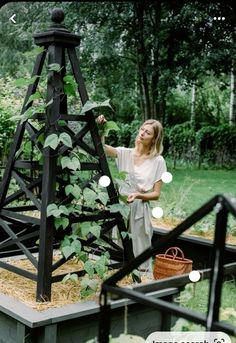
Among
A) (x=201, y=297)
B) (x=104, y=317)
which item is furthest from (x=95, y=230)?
(x=104, y=317)

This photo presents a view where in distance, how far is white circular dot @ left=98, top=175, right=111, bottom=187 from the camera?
10.4 ft

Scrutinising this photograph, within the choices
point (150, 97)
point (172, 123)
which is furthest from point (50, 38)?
point (172, 123)

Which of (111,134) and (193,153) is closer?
(193,153)

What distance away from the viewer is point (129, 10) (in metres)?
14.1

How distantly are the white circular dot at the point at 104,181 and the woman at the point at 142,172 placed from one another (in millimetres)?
331

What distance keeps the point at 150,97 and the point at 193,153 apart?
235cm

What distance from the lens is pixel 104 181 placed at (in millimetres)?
3230

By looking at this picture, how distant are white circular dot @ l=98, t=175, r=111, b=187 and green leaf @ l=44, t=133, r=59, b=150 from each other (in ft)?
1.19

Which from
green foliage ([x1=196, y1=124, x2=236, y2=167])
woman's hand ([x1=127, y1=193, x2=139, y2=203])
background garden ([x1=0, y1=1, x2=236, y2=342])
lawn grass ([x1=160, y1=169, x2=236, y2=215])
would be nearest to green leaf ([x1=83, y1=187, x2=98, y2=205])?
woman's hand ([x1=127, y1=193, x2=139, y2=203])

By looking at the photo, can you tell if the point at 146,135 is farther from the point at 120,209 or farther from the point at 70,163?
the point at 70,163

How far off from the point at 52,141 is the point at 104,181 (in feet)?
1.43

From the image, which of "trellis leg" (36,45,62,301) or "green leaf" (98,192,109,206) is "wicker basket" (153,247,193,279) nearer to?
"green leaf" (98,192,109,206)

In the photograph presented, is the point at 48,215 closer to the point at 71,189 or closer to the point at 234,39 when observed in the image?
the point at 71,189

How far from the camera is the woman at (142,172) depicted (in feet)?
12.0
